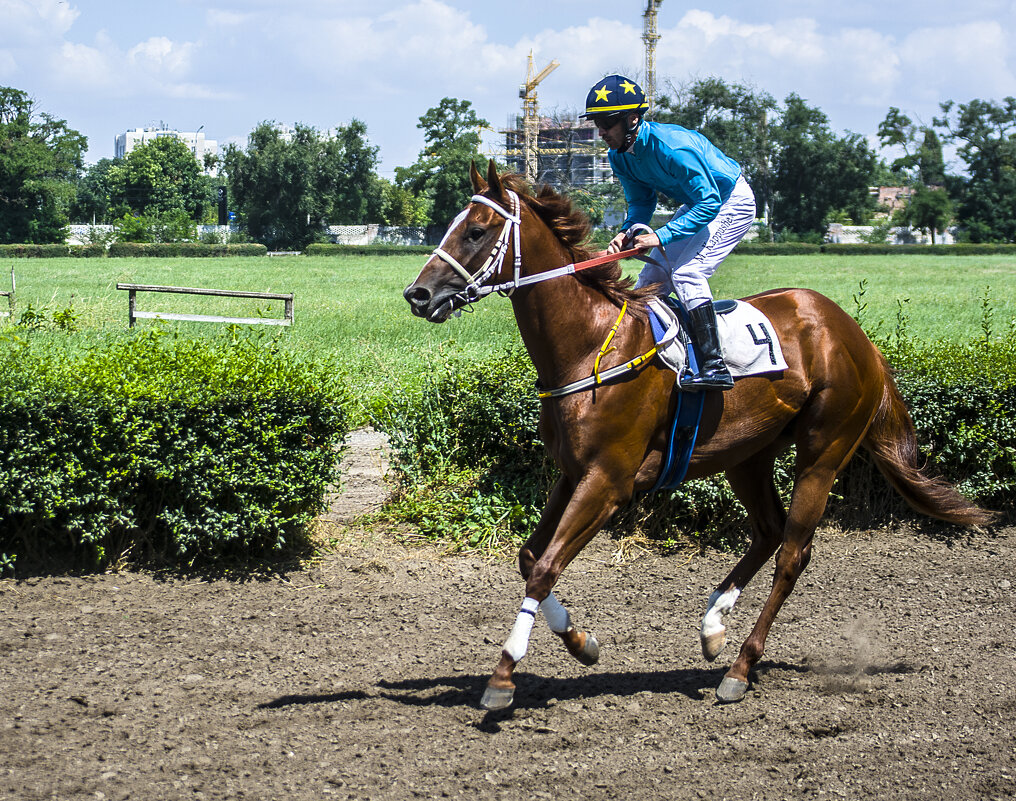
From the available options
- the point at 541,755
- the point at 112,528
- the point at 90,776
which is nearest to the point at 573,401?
the point at 541,755

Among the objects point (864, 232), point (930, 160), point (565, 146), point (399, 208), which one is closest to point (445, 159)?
point (565, 146)

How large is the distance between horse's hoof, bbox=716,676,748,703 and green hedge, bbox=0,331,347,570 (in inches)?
106

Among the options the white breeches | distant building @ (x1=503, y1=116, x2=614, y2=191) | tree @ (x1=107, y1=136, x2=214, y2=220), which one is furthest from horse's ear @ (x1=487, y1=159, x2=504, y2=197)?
tree @ (x1=107, y1=136, x2=214, y2=220)

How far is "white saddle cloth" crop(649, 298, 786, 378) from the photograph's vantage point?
4273 millimetres

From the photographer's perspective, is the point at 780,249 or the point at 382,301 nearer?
the point at 382,301

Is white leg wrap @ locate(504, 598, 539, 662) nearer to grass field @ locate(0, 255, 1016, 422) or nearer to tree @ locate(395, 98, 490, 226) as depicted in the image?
grass field @ locate(0, 255, 1016, 422)

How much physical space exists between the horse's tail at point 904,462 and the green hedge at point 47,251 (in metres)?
61.5

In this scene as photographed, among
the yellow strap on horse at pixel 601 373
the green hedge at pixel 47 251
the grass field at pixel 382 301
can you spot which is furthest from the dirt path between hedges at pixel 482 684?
the green hedge at pixel 47 251

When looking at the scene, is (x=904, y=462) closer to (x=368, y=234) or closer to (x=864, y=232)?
(x=368, y=234)

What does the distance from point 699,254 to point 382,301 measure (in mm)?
21559

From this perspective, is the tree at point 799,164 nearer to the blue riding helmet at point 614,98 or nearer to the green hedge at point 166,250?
the green hedge at point 166,250

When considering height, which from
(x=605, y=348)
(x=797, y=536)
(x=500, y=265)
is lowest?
(x=797, y=536)

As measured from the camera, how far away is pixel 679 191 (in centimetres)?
449

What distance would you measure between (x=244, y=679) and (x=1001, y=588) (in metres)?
4.42
